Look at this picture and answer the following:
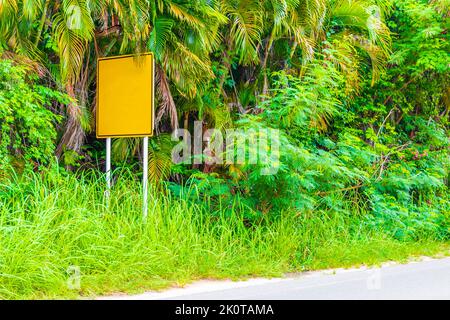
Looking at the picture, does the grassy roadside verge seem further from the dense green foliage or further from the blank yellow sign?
the blank yellow sign

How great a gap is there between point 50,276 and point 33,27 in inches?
184

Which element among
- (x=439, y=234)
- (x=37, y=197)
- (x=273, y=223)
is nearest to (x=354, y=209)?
(x=439, y=234)

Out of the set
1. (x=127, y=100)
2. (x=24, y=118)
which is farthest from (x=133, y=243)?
(x=24, y=118)

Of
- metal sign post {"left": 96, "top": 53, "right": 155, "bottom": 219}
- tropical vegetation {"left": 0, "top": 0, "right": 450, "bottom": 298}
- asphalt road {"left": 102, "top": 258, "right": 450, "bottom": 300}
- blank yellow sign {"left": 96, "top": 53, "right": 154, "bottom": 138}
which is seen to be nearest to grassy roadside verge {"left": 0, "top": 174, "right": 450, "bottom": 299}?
tropical vegetation {"left": 0, "top": 0, "right": 450, "bottom": 298}

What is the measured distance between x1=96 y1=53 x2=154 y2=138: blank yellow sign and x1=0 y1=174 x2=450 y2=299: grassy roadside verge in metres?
0.89

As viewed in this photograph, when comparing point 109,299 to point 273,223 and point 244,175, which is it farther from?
point 244,175

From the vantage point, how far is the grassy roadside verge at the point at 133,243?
6.86 meters

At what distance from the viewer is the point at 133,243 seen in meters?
7.89

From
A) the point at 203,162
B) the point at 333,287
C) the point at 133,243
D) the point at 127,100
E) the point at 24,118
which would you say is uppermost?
the point at 127,100

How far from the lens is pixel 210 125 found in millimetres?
11773

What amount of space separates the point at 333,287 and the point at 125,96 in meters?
3.81

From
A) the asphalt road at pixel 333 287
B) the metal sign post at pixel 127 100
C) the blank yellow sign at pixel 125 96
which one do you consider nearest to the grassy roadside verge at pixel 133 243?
the asphalt road at pixel 333 287

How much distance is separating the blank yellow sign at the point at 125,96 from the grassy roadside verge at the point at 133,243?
2.93 ft

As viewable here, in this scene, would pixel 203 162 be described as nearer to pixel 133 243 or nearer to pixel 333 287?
pixel 133 243
